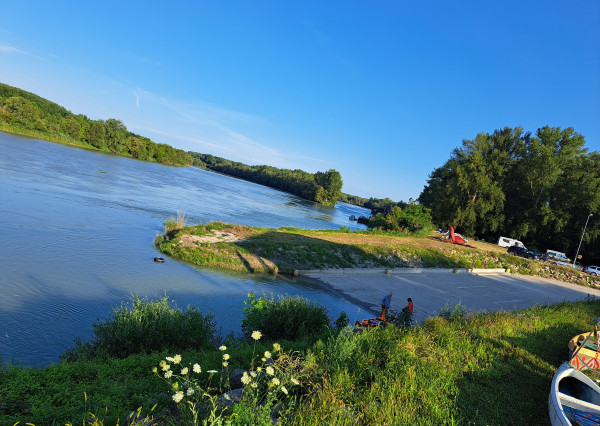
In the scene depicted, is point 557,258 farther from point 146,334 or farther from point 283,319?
point 146,334

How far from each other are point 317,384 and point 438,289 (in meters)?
17.4

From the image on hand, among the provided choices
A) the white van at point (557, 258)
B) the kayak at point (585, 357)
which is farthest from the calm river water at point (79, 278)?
the white van at point (557, 258)

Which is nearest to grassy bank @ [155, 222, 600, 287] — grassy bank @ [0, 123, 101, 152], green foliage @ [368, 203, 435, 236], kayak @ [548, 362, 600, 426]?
green foliage @ [368, 203, 435, 236]

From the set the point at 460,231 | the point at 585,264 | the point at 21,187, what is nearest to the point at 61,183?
the point at 21,187

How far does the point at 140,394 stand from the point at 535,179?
58891 millimetres

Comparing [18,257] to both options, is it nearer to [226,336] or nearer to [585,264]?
[226,336]

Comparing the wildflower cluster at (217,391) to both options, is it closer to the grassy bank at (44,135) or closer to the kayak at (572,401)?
the kayak at (572,401)

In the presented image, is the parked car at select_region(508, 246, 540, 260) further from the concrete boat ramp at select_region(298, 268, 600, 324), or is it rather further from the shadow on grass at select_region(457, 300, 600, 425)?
the shadow on grass at select_region(457, 300, 600, 425)

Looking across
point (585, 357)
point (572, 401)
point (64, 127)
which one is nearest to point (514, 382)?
point (572, 401)

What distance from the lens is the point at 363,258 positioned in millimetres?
22906

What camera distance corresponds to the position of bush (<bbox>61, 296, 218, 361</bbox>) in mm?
6436

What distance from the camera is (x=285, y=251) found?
19938mm

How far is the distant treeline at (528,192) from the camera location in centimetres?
4412

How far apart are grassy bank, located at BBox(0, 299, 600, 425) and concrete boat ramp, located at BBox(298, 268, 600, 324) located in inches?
241
